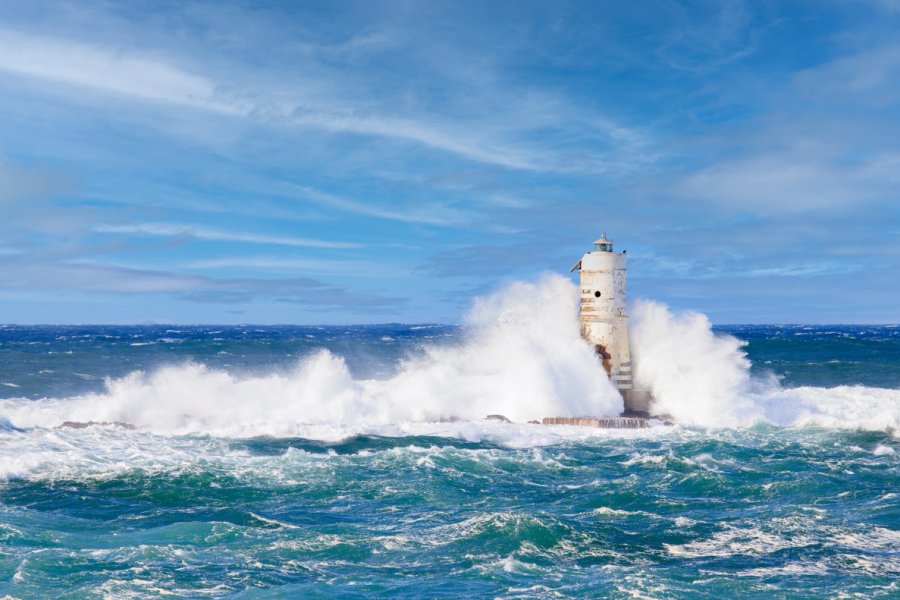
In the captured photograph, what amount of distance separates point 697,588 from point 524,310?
17841mm

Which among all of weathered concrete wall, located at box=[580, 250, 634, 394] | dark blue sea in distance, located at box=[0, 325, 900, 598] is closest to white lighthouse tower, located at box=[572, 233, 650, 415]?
weathered concrete wall, located at box=[580, 250, 634, 394]

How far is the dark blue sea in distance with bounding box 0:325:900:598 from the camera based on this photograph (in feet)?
32.7

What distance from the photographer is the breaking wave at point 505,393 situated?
22672 mm

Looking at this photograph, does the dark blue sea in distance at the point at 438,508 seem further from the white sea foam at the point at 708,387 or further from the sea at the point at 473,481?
the white sea foam at the point at 708,387

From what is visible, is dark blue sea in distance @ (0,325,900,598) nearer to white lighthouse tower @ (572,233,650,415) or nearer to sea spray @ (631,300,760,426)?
sea spray @ (631,300,760,426)

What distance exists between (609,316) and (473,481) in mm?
10398

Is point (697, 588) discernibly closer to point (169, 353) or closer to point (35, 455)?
point (35, 455)

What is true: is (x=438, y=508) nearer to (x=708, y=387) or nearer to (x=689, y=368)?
(x=708, y=387)

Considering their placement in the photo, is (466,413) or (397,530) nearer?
(397,530)

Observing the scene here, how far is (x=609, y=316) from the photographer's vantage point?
2467 cm

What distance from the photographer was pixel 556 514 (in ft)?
42.8

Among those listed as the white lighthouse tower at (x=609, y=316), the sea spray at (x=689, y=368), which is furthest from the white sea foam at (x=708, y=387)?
the white lighthouse tower at (x=609, y=316)

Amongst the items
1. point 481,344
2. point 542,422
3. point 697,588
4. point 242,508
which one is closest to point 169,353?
point 481,344

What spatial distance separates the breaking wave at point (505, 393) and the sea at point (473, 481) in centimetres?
8
